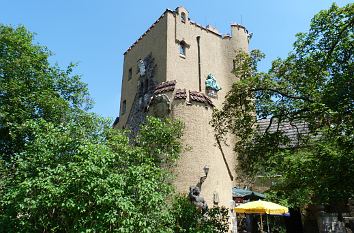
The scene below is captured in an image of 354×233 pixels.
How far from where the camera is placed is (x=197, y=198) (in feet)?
40.4

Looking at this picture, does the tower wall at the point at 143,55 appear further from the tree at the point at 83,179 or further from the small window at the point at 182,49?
Result: the tree at the point at 83,179

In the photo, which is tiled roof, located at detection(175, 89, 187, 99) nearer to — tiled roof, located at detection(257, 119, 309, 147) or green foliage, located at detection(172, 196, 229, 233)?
tiled roof, located at detection(257, 119, 309, 147)

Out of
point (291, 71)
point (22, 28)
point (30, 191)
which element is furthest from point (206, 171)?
point (22, 28)

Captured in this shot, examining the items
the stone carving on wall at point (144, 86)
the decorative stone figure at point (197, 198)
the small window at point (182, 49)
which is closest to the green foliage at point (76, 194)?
the decorative stone figure at point (197, 198)

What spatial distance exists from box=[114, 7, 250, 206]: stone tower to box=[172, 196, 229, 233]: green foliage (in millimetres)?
1520

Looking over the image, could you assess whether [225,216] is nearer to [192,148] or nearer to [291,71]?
[192,148]

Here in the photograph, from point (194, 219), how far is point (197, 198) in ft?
4.73

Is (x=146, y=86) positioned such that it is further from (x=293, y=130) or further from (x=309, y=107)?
(x=309, y=107)

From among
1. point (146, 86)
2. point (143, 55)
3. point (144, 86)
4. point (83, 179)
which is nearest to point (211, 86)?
point (146, 86)

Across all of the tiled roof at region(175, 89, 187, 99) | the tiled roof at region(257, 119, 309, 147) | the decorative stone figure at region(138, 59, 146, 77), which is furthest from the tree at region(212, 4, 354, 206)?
the decorative stone figure at region(138, 59, 146, 77)

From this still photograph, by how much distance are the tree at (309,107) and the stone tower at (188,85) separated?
1.90 m

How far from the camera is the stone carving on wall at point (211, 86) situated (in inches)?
861

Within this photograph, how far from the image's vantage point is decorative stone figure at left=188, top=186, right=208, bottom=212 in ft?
39.7

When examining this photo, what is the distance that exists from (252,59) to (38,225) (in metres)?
8.58
